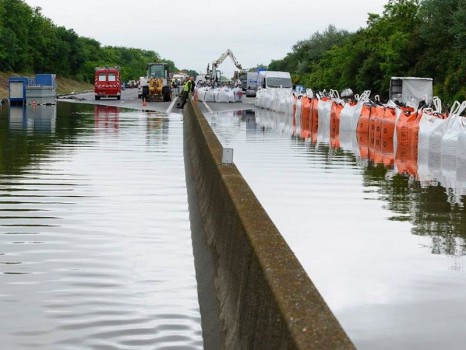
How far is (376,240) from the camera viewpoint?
12.3 m

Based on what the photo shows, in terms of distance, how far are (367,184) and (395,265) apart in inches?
304

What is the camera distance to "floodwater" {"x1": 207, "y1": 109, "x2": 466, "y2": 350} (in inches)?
333

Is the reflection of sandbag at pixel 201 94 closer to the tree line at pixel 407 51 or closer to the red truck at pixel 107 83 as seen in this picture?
the red truck at pixel 107 83

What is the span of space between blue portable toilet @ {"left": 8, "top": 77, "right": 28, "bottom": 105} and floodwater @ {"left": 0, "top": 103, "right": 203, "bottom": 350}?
4348 centimetres

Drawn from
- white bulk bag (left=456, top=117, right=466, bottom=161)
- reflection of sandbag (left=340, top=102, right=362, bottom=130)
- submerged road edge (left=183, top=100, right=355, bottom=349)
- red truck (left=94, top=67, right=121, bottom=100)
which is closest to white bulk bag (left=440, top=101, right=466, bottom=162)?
white bulk bag (left=456, top=117, right=466, bottom=161)

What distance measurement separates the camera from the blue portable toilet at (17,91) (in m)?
66.8

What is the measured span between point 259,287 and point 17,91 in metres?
62.6

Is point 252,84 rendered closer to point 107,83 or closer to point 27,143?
point 107,83

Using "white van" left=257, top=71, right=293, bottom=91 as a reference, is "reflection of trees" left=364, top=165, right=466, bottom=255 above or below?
below

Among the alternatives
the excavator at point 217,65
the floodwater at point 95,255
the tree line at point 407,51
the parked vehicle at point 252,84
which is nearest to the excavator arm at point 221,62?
the excavator at point 217,65

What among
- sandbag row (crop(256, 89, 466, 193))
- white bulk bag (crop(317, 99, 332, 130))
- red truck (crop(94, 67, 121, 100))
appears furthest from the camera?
red truck (crop(94, 67, 121, 100))

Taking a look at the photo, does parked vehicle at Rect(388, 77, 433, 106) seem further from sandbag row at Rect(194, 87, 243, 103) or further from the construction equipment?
sandbag row at Rect(194, 87, 243, 103)

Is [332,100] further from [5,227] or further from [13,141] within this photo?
[5,227]

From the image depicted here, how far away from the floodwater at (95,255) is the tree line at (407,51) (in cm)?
3306
